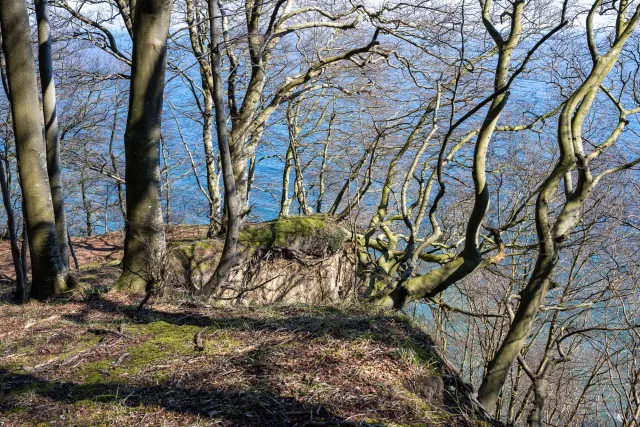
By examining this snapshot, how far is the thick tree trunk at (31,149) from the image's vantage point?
5293 millimetres

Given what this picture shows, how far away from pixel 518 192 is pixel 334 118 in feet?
16.4

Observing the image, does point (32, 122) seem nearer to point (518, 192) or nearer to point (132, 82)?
point (132, 82)

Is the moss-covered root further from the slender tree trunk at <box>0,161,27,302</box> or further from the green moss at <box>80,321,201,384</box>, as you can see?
the green moss at <box>80,321,201,384</box>

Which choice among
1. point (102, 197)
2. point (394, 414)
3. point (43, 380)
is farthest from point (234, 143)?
point (102, 197)

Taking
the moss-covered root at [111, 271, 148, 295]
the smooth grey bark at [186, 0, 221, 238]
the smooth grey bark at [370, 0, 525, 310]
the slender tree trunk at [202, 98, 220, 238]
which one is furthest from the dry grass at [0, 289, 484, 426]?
the slender tree trunk at [202, 98, 220, 238]

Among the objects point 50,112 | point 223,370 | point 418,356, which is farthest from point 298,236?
point 223,370

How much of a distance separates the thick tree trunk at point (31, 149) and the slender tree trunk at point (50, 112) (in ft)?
2.87

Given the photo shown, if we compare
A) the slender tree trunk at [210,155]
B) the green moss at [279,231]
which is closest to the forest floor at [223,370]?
the green moss at [279,231]

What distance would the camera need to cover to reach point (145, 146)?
5.51 metres

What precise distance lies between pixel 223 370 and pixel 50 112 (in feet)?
17.8

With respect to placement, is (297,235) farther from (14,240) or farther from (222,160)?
(14,240)

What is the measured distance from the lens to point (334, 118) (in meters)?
13.5

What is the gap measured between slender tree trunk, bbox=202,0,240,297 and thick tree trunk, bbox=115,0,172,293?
61cm

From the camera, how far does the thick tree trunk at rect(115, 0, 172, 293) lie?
211 inches
